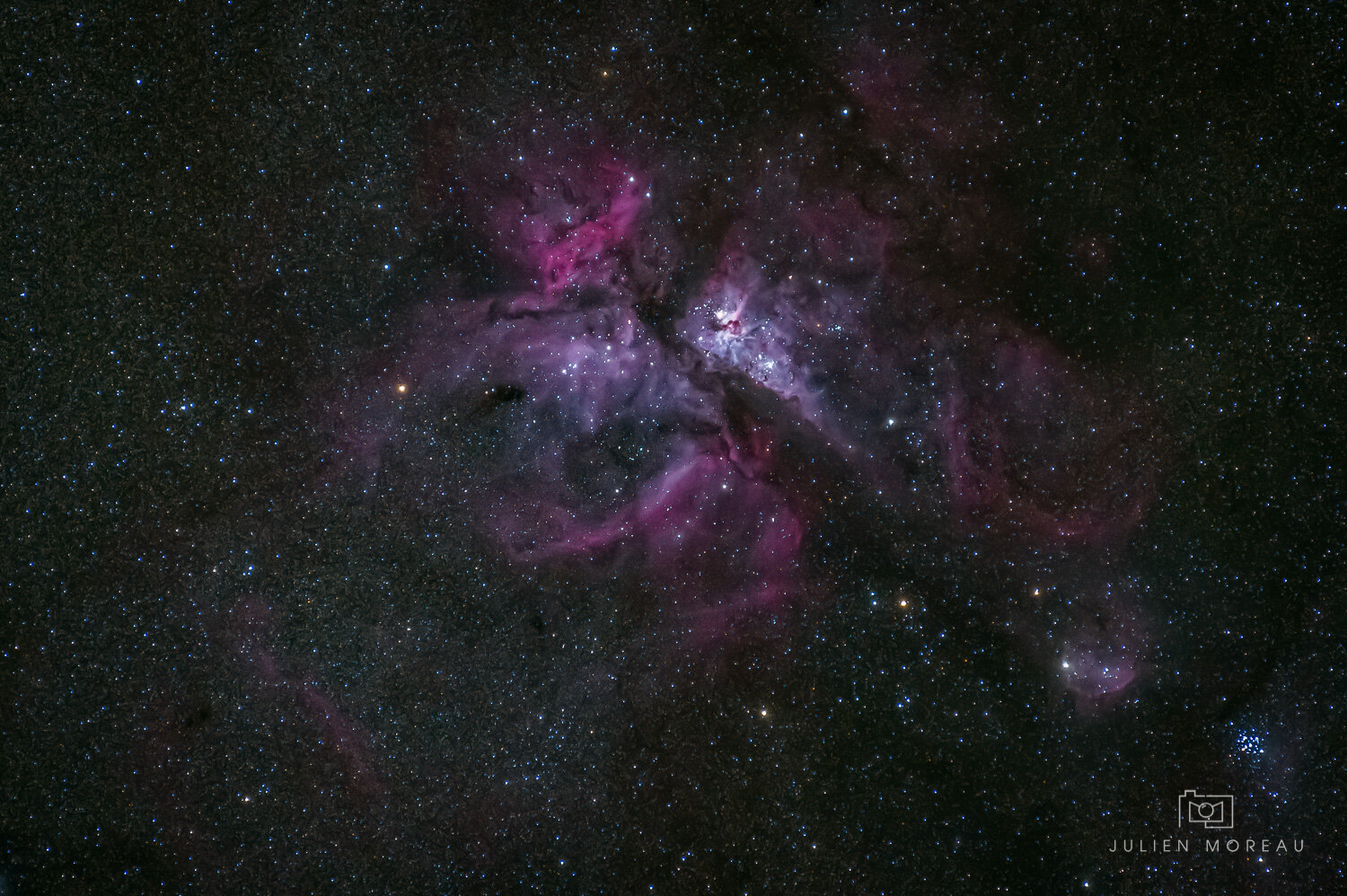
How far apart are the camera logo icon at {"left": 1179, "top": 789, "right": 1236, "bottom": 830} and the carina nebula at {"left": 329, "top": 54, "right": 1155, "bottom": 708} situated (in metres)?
0.36

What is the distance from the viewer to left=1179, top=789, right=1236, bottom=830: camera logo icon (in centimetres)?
161

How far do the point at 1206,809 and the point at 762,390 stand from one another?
165 centimetres

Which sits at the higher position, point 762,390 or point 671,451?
point 762,390

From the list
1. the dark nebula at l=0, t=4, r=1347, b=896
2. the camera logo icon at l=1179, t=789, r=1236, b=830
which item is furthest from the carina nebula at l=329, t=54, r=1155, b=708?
the camera logo icon at l=1179, t=789, r=1236, b=830

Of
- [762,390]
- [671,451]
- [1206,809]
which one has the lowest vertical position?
[1206,809]

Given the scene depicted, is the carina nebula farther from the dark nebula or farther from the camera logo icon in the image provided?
the camera logo icon

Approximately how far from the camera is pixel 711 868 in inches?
64.6

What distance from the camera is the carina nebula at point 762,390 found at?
5.11 feet

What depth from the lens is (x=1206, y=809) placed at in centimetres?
161

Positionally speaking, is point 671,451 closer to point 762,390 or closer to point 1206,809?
point 762,390

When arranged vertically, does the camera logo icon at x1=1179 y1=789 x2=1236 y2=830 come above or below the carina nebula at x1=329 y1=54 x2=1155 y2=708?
below

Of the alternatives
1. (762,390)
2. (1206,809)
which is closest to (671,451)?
(762,390)

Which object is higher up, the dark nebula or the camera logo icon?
the dark nebula

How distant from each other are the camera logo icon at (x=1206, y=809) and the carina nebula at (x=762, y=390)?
36 centimetres
